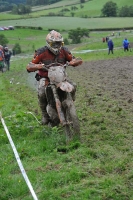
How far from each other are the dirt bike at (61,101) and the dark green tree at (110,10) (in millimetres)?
126061

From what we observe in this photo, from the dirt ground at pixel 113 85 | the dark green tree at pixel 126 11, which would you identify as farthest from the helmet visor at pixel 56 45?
the dark green tree at pixel 126 11

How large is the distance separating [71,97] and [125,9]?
12784 cm

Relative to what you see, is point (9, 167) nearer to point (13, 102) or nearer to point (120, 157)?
point (120, 157)

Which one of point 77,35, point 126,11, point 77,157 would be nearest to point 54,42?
point 77,157

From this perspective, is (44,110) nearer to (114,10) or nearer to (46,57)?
(46,57)

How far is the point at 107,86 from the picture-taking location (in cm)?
1830

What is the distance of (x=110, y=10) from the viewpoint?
443ft

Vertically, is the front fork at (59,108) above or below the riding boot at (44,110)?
above

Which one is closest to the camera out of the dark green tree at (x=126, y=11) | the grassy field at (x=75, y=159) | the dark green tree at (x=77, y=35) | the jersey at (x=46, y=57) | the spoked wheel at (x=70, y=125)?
the grassy field at (x=75, y=159)

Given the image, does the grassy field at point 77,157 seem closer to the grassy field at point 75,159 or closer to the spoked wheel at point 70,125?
the grassy field at point 75,159

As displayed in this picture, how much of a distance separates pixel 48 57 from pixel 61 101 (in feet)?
3.98

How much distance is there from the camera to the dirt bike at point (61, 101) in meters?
9.15

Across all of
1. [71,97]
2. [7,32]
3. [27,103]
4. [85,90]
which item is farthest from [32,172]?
[7,32]

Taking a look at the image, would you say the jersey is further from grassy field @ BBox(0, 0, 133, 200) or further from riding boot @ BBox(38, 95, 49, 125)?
grassy field @ BBox(0, 0, 133, 200)
